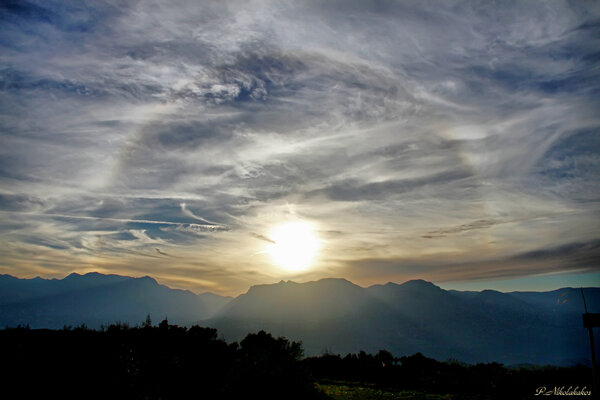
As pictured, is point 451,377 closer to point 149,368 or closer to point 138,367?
point 149,368

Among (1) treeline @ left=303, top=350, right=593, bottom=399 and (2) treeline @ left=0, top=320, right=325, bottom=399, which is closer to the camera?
(2) treeline @ left=0, top=320, right=325, bottom=399

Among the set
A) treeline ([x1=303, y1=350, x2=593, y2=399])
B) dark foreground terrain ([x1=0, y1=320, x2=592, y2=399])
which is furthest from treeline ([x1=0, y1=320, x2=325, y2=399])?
→ treeline ([x1=303, y1=350, x2=593, y2=399])

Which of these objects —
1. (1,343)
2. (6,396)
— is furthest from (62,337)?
(6,396)

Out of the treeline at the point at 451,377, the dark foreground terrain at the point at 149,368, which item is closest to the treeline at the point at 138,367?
the dark foreground terrain at the point at 149,368

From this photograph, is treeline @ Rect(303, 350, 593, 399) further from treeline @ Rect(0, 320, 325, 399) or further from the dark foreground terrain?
treeline @ Rect(0, 320, 325, 399)

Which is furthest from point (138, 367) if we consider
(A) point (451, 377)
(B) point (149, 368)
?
(A) point (451, 377)

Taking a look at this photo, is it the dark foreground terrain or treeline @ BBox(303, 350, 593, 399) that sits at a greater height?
the dark foreground terrain

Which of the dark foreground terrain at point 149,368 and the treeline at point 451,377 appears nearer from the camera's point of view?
the dark foreground terrain at point 149,368

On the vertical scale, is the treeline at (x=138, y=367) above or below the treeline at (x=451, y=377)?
above

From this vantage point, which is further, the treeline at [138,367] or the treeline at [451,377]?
the treeline at [451,377]

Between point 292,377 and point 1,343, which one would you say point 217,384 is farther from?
point 1,343

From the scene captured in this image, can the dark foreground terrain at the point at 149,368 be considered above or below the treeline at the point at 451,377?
above

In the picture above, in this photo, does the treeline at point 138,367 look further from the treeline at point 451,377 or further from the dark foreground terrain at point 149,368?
the treeline at point 451,377

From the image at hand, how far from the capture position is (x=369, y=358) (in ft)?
186
